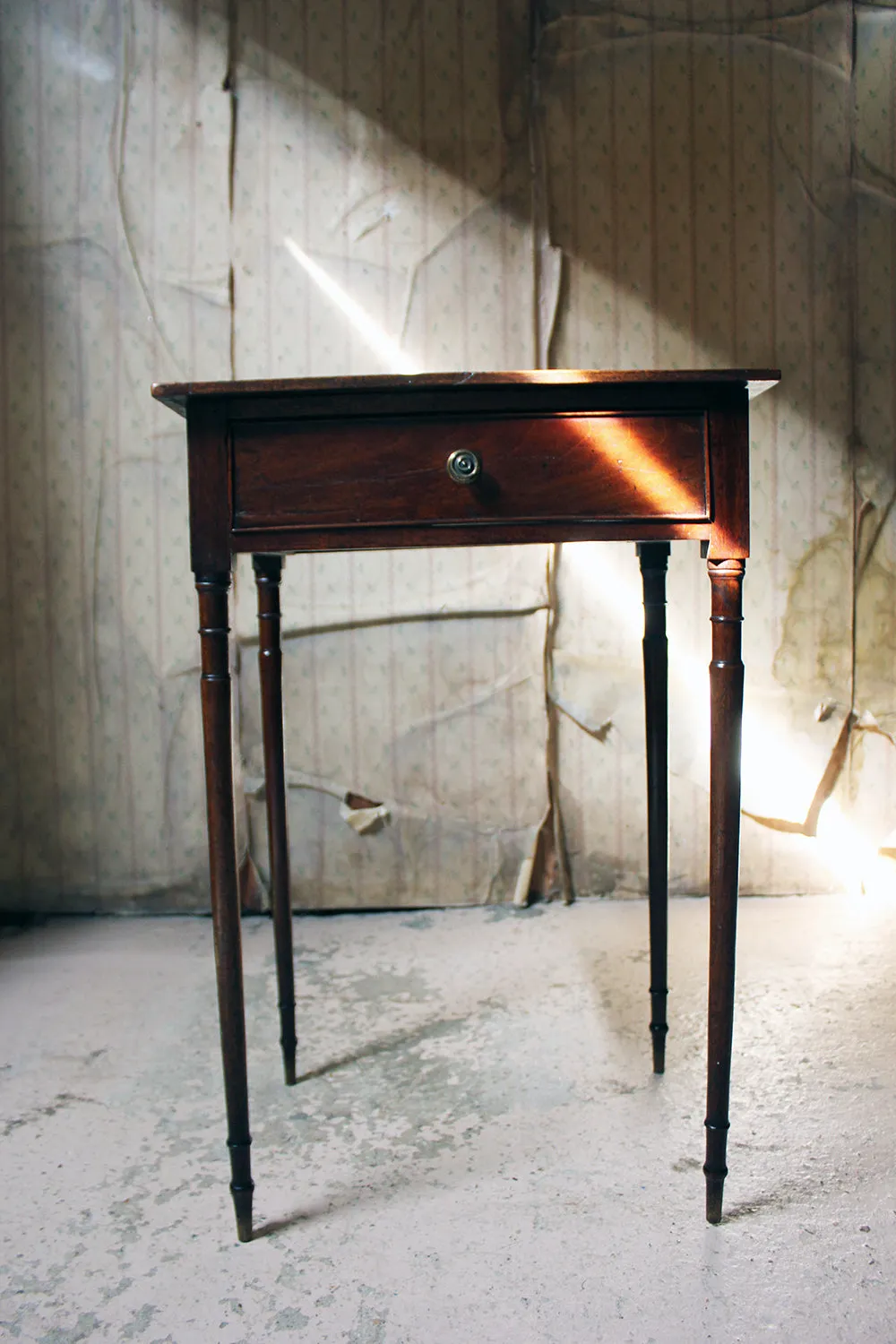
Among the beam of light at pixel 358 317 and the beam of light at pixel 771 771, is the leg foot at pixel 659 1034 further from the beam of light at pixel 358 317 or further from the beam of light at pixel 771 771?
the beam of light at pixel 358 317

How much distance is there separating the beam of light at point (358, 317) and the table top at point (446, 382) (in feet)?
4.02

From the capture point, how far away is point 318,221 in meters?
2.16

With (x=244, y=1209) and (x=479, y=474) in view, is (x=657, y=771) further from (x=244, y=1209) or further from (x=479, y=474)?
(x=244, y=1209)

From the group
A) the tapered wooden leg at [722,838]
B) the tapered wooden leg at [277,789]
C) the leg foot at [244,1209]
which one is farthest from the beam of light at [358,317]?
the leg foot at [244,1209]

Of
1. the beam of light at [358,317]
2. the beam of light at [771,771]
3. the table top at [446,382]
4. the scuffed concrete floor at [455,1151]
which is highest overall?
the beam of light at [358,317]

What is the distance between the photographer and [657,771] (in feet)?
4.66

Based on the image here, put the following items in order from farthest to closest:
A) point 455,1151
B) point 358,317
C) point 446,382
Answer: point 358,317 → point 455,1151 → point 446,382

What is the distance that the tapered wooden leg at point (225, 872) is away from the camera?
1022 mm

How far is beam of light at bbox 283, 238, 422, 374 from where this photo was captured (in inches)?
85.2

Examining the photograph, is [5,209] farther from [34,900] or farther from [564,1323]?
[564,1323]

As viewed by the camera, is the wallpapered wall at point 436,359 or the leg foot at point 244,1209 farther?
the wallpapered wall at point 436,359

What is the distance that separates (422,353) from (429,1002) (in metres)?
1.35

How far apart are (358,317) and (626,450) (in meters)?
1.33

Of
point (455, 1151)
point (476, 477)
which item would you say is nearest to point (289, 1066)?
point (455, 1151)
